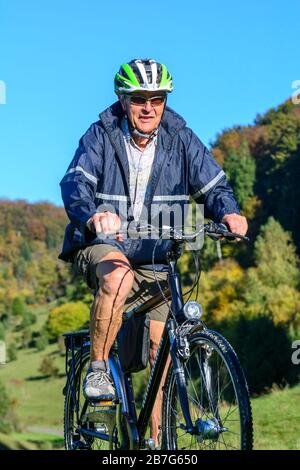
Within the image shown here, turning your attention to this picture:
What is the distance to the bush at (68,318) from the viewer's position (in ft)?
387

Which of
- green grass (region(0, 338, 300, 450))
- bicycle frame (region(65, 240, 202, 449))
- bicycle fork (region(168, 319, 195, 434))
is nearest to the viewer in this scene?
bicycle fork (region(168, 319, 195, 434))

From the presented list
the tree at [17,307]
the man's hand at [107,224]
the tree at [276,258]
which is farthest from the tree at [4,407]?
the man's hand at [107,224]

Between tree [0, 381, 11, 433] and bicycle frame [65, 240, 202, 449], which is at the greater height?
bicycle frame [65, 240, 202, 449]

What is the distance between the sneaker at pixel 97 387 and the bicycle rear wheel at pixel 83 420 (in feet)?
0.89

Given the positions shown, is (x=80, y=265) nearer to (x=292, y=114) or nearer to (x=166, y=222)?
(x=166, y=222)

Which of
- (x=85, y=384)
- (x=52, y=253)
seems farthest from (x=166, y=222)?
(x=52, y=253)

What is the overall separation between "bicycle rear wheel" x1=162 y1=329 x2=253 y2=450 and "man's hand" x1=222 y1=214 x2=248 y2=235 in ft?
2.51

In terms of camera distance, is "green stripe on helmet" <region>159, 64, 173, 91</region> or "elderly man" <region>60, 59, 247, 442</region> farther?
"green stripe on helmet" <region>159, 64, 173, 91</region>

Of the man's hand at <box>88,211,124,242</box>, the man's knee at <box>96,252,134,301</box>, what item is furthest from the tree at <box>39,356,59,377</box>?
the man's hand at <box>88,211,124,242</box>

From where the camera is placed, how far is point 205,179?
607cm

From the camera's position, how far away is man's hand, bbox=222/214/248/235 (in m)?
5.55

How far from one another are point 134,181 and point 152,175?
0.41ft

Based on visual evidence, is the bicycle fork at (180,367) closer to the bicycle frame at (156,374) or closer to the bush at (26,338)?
the bicycle frame at (156,374)

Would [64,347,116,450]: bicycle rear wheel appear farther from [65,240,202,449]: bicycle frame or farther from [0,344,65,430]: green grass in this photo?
[0,344,65,430]: green grass
